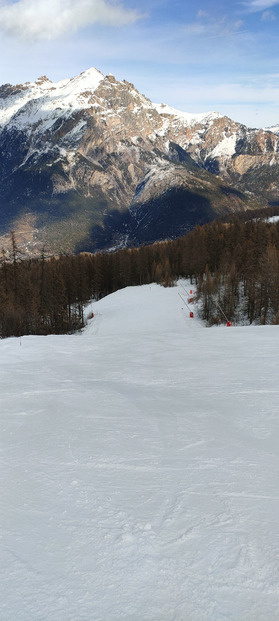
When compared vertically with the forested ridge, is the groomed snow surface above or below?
below

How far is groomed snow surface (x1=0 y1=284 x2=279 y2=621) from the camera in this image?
3.34m

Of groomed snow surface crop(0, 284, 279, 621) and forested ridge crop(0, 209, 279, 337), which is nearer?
groomed snow surface crop(0, 284, 279, 621)

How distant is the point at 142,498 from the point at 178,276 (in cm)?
9102

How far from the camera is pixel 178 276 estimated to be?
309 feet

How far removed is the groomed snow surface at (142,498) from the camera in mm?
3338

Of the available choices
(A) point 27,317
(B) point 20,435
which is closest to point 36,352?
(B) point 20,435

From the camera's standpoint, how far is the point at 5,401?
28.2 ft

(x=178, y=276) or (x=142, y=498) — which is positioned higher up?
(x=178, y=276)

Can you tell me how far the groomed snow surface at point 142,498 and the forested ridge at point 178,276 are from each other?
28.0m

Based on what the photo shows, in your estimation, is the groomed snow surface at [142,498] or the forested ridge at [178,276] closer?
the groomed snow surface at [142,498]

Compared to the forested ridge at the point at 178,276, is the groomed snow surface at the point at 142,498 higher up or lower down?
lower down

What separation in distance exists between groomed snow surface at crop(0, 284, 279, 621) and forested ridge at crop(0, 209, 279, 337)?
2796cm

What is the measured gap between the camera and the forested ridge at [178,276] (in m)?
45.9

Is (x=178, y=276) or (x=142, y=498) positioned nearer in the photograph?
(x=142, y=498)
